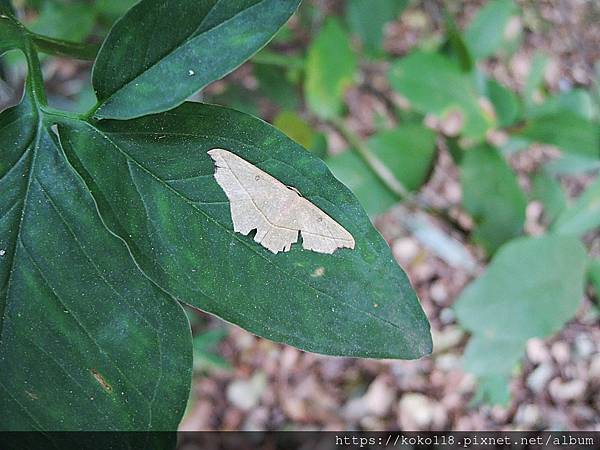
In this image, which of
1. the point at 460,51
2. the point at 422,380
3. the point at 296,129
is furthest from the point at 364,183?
the point at 422,380

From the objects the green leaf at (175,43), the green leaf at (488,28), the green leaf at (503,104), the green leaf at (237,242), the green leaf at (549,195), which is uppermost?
the green leaf at (175,43)

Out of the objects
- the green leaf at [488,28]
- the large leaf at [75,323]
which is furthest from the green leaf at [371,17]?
the large leaf at [75,323]

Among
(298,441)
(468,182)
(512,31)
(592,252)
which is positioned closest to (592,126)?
(468,182)

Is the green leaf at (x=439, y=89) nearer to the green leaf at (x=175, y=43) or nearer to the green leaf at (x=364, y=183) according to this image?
the green leaf at (x=364, y=183)

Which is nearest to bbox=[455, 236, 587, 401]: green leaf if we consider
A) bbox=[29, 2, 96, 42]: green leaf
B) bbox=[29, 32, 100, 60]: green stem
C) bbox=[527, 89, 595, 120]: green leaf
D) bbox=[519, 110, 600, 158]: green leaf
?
bbox=[519, 110, 600, 158]: green leaf

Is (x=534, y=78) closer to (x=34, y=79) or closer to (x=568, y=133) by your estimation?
(x=568, y=133)
